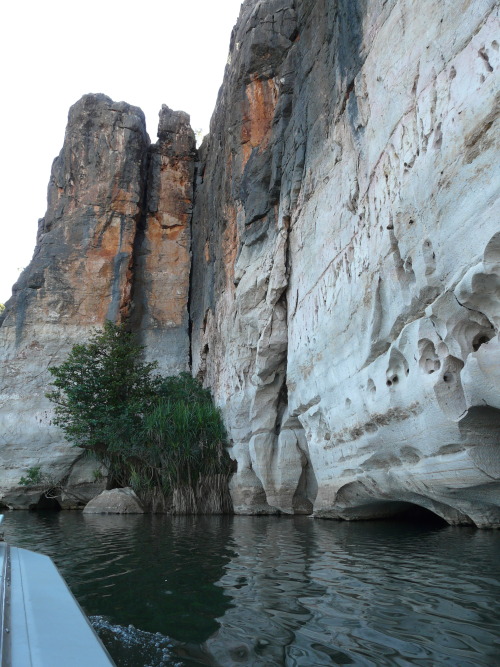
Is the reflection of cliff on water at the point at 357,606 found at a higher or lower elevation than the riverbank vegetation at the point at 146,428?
lower

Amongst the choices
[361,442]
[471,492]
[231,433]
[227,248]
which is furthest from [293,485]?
[227,248]

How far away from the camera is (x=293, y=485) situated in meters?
11.8

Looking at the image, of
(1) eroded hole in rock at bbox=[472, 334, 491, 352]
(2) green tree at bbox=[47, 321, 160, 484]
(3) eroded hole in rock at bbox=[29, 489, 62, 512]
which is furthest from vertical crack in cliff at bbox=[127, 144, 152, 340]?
(1) eroded hole in rock at bbox=[472, 334, 491, 352]

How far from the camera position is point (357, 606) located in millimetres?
3584

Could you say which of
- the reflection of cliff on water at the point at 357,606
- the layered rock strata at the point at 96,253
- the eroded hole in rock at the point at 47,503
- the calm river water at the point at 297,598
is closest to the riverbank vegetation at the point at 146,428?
the eroded hole in rock at the point at 47,503

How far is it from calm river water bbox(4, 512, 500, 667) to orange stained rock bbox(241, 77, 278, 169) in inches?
418

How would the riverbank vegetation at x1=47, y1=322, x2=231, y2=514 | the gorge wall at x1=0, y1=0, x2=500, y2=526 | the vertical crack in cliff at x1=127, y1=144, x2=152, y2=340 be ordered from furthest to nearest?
1. the vertical crack in cliff at x1=127, y1=144, x2=152, y2=340
2. the riverbank vegetation at x1=47, y1=322, x2=231, y2=514
3. the gorge wall at x1=0, y1=0, x2=500, y2=526

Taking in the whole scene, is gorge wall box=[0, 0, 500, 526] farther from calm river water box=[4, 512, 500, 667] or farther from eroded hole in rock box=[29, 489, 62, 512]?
calm river water box=[4, 512, 500, 667]

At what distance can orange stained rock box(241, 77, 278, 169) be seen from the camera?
1420 centimetres

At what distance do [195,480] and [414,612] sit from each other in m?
11.2

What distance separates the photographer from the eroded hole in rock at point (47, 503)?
1869 centimetres

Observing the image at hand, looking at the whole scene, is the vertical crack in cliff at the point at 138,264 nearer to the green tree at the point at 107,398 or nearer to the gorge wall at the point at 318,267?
the gorge wall at the point at 318,267

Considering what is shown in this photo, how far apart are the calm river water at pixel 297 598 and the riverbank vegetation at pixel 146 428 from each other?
6.48m

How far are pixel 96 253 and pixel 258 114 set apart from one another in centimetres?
1025
